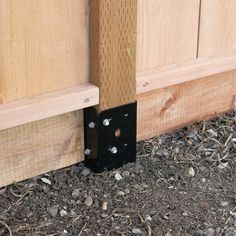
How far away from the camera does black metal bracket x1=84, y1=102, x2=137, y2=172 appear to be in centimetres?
239

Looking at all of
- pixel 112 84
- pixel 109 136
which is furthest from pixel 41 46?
pixel 109 136

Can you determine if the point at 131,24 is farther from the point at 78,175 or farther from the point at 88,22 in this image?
the point at 78,175

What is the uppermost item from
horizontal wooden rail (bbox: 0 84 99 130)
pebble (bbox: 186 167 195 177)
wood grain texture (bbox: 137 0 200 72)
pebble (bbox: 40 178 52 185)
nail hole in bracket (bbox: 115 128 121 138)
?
wood grain texture (bbox: 137 0 200 72)

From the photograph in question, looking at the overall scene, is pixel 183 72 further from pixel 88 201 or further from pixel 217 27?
pixel 88 201

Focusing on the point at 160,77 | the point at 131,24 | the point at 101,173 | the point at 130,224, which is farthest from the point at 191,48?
the point at 130,224

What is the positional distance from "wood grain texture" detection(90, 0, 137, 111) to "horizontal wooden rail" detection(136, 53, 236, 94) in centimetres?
9

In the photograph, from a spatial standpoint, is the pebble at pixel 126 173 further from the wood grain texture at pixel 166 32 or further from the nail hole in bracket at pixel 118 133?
the wood grain texture at pixel 166 32

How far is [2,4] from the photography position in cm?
204

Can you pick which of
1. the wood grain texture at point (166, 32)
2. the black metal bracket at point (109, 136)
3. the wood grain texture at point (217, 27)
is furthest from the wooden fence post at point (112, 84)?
the wood grain texture at point (217, 27)

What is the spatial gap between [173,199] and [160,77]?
46cm

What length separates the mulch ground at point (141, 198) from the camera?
217 centimetres

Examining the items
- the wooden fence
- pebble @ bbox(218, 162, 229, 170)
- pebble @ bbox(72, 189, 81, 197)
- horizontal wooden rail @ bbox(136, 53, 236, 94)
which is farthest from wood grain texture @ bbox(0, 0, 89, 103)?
pebble @ bbox(218, 162, 229, 170)

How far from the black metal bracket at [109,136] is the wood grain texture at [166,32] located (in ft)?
0.67

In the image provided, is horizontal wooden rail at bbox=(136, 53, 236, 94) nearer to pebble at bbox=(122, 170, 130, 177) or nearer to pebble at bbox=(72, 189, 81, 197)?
pebble at bbox=(122, 170, 130, 177)
